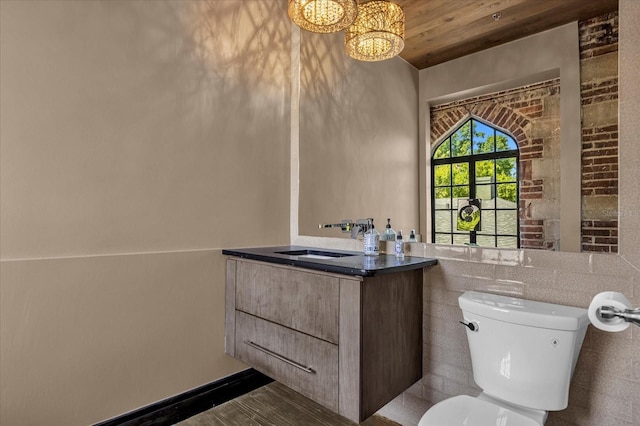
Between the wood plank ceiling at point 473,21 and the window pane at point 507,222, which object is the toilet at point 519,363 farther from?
the wood plank ceiling at point 473,21

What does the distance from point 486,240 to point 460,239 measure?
0.39 ft

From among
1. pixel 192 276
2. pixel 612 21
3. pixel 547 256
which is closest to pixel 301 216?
pixel 192 276

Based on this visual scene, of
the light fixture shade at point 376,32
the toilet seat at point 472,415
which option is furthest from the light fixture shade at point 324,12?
the toilet seat at point 472,415

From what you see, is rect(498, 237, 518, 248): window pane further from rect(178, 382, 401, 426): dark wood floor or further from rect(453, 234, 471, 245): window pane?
rect(178, 382, 401, 426): dark wood floor

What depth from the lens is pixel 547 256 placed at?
55.9 inches

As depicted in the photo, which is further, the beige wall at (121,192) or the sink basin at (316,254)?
the sink basin at (316,254)

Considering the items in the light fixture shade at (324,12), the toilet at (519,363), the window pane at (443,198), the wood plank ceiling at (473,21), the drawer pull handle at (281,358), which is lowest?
the drawer pull handle at (281,358)

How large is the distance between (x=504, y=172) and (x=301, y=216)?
1336 millimetres

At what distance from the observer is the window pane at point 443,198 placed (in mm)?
1708

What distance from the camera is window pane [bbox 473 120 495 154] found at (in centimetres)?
157

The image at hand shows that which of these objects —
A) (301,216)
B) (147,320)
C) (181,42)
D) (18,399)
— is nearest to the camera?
(18,399)

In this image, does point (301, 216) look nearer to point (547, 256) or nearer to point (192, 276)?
point (192, 276)

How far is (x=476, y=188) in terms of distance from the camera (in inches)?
63.4

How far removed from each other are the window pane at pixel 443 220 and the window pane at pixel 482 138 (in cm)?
31
